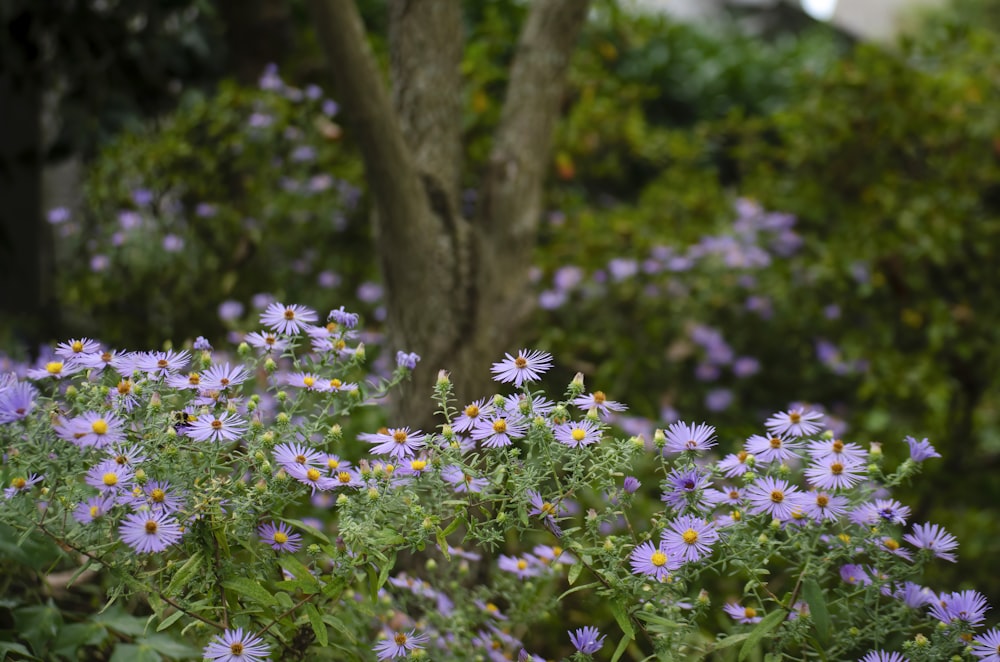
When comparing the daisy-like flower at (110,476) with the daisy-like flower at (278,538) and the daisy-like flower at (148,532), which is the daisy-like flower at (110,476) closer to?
the daisy-like flower at (148,532)

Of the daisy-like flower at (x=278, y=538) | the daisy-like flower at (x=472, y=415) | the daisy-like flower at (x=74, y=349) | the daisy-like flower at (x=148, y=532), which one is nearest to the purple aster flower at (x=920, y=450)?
the daisy-like flower at (x=472, y=415)

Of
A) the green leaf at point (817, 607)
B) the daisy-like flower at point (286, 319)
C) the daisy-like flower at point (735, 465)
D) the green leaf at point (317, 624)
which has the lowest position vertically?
the green leaf at point (317, 624)

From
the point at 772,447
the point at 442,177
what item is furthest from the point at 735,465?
the point at 442,177

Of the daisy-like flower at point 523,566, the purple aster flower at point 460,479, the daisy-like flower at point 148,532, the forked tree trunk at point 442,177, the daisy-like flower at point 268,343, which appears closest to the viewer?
Answer: the daisy-like flower at point 148,532

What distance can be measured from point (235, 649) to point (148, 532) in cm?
16

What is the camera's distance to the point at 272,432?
1.17 m

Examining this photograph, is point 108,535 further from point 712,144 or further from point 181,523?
point 712,144

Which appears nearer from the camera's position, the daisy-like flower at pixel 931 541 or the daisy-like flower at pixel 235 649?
the daisy-like flower at pixel 235 649

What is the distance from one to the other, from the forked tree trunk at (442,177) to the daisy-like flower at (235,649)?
102cm

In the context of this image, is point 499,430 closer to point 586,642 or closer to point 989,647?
point 586,642

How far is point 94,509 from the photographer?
1087 mm

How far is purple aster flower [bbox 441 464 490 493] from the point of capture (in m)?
1.15

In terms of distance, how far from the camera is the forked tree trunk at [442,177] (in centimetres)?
204

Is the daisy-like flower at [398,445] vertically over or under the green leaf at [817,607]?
under
